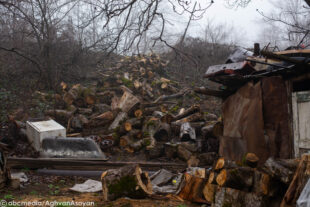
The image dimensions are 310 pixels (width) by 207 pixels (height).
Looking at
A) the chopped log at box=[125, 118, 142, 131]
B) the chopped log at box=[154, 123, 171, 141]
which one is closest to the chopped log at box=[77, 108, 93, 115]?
the chopped log at box=[125, 118, 142, 131]

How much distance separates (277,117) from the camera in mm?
4953

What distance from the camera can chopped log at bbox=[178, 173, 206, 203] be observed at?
4582 millimetres

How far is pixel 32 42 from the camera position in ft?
48.4

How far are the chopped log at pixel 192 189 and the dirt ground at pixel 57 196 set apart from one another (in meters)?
0.13

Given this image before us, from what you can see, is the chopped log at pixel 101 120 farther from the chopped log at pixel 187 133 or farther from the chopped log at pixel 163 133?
the chopped log at pixel 187 133

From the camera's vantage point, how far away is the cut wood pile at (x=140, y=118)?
8.04 m

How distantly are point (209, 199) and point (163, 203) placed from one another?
2.48 ft

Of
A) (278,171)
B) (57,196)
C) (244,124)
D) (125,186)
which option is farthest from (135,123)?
(278,171)

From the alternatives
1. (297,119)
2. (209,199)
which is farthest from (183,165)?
(297,119)

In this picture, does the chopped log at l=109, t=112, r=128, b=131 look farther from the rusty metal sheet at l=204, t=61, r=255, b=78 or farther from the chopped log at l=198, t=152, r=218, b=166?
the rusty metal sheet at l=204, t=61, r=255, b=78

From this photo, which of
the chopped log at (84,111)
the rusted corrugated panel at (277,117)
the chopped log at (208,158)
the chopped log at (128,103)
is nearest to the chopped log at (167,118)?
the chopped log at (128,103)

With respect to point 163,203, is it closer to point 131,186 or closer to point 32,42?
point 131,186

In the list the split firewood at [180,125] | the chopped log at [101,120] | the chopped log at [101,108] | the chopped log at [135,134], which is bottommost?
the chopped log at [135,134]

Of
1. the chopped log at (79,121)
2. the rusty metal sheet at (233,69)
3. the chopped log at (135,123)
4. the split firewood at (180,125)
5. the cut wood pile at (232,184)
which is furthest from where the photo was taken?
the chopped log at (79,121)
